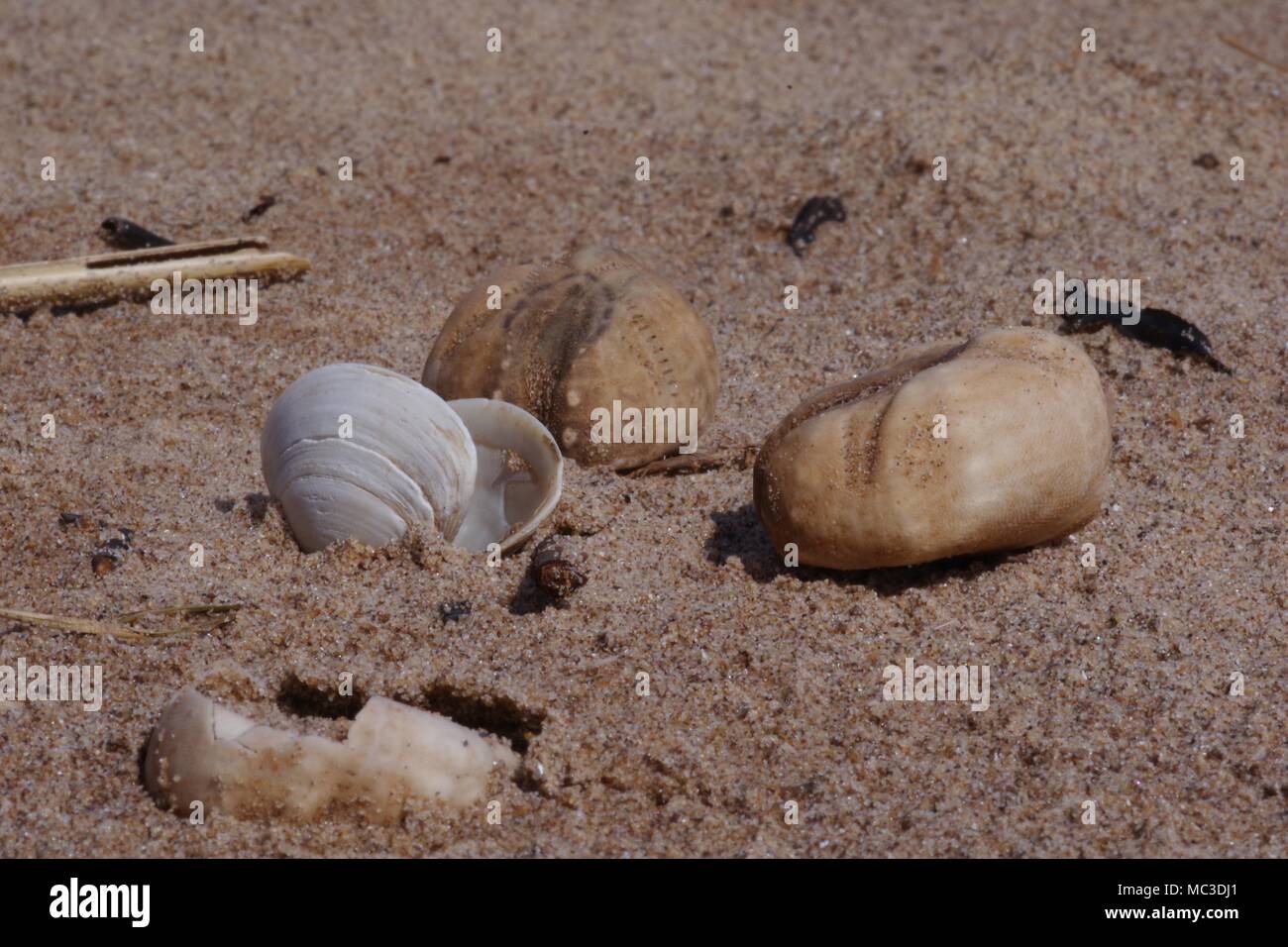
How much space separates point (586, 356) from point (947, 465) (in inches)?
45.6

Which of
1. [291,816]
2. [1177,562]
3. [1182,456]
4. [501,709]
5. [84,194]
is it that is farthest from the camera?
[84,194]

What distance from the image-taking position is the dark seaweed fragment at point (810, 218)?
5074mm

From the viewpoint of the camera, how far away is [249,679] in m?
2.84

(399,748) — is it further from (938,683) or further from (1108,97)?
(1108,97)

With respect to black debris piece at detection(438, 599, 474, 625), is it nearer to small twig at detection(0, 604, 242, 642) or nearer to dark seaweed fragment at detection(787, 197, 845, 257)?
small twig at detection(0, 604, 242, 642)

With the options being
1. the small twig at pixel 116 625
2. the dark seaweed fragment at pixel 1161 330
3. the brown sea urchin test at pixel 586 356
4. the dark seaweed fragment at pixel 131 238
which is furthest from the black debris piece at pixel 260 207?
the dark seaweed fragment at pixel 1161 330

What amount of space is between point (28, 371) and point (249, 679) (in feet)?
6.34

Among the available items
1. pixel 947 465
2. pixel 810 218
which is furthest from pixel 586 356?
pixel 810 218

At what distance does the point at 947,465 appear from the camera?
3055 mm

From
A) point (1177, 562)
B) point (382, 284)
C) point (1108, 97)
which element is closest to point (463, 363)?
point (382, 284)

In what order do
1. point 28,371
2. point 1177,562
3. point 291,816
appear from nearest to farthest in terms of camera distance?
point 291,816, point 1177,562, point 28,371

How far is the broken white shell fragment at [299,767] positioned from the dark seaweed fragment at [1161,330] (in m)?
2.64

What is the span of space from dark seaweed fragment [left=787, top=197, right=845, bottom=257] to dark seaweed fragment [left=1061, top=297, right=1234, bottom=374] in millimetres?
1102

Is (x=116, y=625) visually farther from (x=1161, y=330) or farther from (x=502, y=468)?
(x=1161, y=330)
